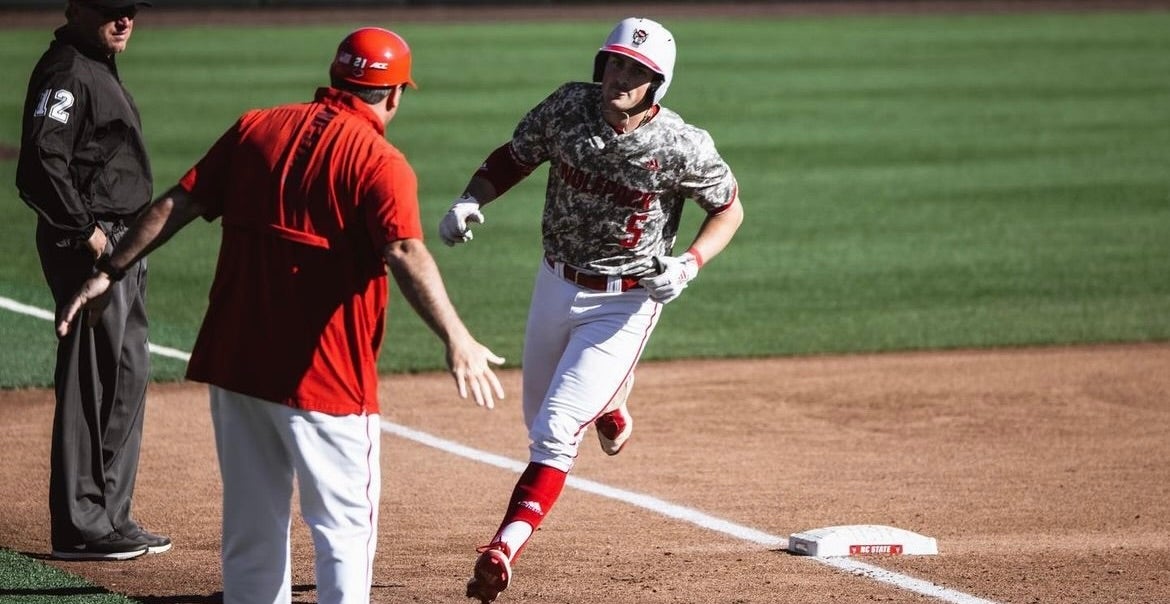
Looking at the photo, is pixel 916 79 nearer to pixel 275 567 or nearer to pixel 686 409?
pixel 686 409

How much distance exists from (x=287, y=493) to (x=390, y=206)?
2.96 feet

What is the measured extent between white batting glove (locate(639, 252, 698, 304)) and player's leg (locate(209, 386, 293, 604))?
1.74m

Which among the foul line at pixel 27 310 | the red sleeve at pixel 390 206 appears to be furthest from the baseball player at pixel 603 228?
the foul line at pixel 27 310

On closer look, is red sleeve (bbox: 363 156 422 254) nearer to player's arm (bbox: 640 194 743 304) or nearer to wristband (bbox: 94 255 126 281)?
wristband (bbox: 94 255 126 281)

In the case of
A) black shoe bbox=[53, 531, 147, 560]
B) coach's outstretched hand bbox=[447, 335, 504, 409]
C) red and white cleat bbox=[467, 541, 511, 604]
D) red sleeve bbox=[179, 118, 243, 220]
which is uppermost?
red sleeve bbox=[179, 118, 243, 220]

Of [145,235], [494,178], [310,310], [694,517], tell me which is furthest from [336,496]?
[694,517]

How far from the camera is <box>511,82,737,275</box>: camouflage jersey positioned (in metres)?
6.25

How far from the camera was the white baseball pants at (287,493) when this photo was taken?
15.8 feet

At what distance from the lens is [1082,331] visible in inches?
464

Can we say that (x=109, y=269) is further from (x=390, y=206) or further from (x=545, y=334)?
(x=545, y=334)

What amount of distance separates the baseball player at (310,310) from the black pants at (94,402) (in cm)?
182

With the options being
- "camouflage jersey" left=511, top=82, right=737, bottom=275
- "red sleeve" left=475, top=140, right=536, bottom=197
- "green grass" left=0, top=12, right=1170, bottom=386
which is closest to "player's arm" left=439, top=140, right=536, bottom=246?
"red sleeve" left=475, top=140, right=536, bottom=197

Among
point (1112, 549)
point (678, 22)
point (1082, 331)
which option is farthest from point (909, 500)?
point (678, 22)

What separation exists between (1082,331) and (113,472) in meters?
7.26
